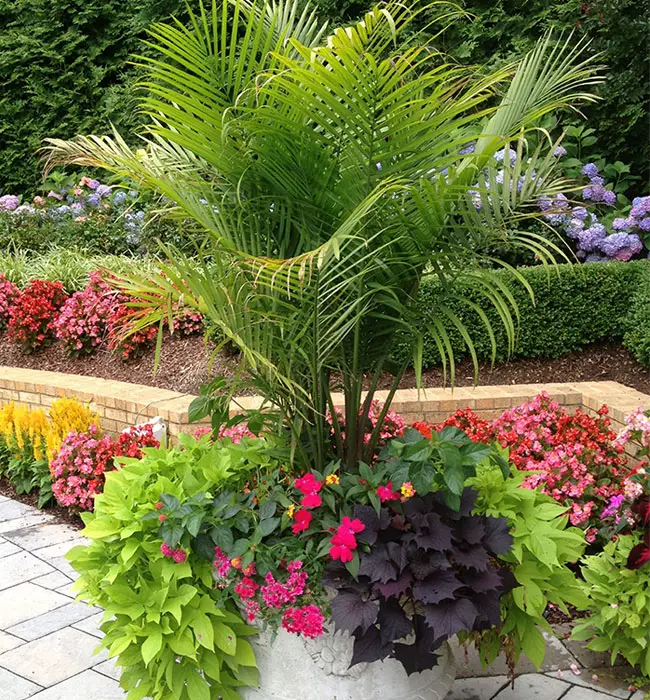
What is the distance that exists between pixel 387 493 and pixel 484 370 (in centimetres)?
281

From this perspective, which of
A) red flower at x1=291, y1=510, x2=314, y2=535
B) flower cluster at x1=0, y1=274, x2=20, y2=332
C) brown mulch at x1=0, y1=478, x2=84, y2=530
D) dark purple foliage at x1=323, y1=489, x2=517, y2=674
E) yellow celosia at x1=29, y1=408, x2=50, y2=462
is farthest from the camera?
flower cluster at x1=0, y1=274, x2=20, y2=332

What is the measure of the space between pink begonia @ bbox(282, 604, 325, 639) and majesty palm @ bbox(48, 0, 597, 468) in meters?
0.44

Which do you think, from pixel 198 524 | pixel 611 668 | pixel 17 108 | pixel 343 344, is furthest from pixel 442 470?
pixel 17 108

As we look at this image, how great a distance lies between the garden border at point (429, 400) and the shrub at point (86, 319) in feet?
2.80

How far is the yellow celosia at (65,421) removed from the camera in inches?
174

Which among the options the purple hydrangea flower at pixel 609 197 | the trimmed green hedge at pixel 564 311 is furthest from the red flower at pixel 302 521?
the purple hydrangea flower at pixel 609 197

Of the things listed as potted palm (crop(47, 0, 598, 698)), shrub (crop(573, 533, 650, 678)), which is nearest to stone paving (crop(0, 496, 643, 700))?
shrub (crop(573, 533, 650, 678))

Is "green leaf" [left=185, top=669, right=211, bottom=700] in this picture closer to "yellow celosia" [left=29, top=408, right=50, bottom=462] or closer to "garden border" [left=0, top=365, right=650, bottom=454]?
"garden border" [left=0, top=365, right=650, bottom=454]

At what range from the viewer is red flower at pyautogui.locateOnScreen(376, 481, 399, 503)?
7.23 ft

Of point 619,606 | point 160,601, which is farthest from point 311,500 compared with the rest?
point 619,606

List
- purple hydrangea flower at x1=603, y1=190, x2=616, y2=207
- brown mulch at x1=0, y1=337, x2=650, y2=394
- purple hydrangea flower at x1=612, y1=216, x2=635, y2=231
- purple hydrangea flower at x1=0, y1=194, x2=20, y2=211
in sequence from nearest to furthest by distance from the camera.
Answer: brown mulch at x1=0, y1=337, x2=650, y2=394 < purple hydrangea flower at x1=612, y1=216, x2=635, y2=231 < purple hydrangea flower at x1=603, y1=190, x2=616, y2=207 < purple hydrangea flower at x1=0, y1=194, x2=20, y2=211

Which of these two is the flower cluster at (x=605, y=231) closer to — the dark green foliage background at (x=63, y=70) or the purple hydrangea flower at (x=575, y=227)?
the purple hydrangea flower at (x=575, y=227)

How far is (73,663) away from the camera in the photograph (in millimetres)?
2926

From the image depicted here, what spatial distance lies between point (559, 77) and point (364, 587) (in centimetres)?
159
